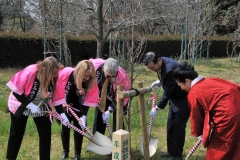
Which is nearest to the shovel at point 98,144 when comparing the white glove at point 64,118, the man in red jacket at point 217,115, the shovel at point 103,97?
the white glove at point 64,118

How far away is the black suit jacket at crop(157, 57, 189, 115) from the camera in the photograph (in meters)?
3.96

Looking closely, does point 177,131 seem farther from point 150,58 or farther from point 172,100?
point 150,58

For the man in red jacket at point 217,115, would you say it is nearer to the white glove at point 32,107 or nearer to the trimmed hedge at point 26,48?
the white glove at point 32,107

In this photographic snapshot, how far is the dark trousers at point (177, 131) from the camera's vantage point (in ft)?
13.6

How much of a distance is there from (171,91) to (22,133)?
1.85m

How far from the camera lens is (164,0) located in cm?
812

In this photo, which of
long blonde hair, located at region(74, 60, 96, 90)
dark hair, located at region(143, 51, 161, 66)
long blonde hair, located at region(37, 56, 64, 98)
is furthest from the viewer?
dark hair, located at region(143, 51, 161, 66)

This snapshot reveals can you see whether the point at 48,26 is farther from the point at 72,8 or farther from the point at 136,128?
the point at 136,128

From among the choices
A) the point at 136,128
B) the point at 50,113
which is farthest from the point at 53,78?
the point at 136,128

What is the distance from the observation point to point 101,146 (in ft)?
13.1

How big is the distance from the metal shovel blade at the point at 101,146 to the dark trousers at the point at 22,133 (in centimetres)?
53

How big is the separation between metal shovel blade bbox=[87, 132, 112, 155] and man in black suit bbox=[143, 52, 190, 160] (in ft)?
2.19

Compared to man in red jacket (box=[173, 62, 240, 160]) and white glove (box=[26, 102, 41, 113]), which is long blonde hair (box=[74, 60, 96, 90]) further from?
man in red jacket (box=[173, 62, 240, 160])

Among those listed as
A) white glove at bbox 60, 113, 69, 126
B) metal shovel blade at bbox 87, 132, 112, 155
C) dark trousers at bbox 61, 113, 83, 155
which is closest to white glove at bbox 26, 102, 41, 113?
white glove at bbox 60, 113, 69, 126
